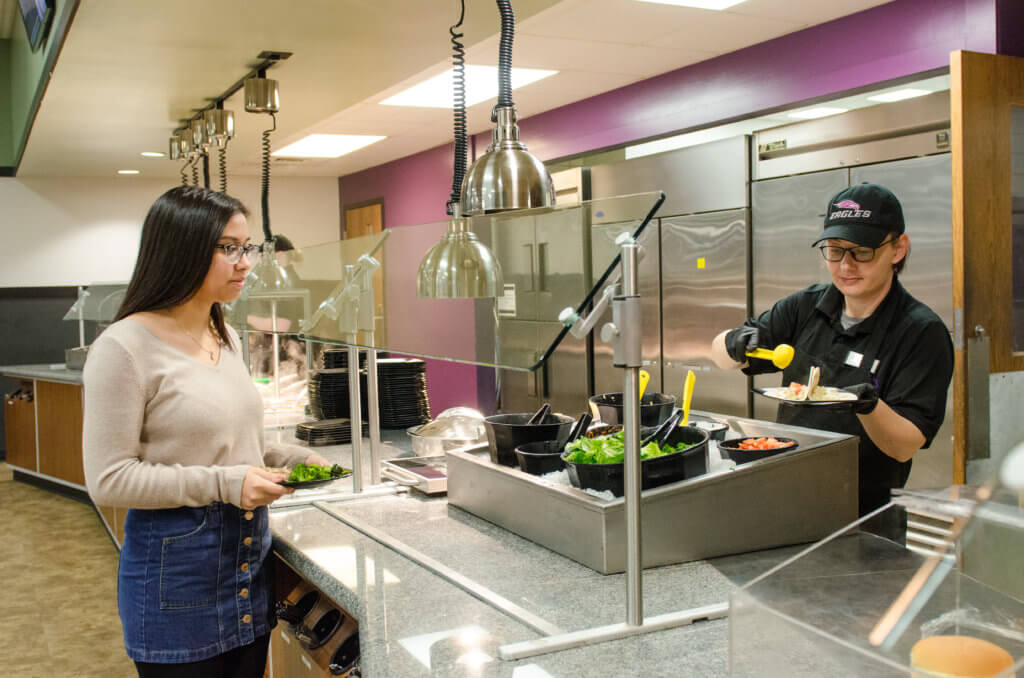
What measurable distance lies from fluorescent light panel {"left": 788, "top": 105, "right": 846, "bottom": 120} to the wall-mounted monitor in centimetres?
328

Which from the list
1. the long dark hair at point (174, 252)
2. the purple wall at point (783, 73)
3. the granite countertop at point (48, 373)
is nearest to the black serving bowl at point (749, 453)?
the long dark hair at point (174, 252)

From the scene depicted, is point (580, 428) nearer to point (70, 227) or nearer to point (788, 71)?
point (788, 71)

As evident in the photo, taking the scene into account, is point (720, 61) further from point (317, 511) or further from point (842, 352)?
point (317, 511)

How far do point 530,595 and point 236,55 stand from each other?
7.03 ft

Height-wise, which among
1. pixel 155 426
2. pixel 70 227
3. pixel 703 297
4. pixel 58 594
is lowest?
pixel 58 594

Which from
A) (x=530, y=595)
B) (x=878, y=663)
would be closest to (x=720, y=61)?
(x=530, y=595)

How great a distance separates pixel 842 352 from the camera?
7.68ft

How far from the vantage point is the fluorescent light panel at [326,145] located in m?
7.12

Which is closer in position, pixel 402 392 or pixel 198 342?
pixel 198 342

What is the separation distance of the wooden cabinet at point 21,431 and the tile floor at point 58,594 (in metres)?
0.57

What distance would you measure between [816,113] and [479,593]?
11.6 ft

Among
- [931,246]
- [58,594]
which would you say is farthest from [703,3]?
[58,594]

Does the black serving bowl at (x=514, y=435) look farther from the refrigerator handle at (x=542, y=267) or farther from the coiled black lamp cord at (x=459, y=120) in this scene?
the refrigerator handle at (x=542, y=267)

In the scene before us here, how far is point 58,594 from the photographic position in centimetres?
465
